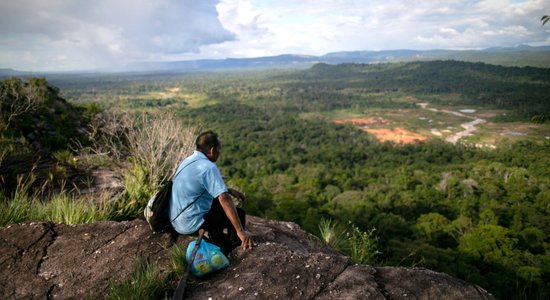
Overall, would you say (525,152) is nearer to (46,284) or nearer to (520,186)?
(520,186)

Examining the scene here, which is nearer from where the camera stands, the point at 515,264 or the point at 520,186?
the point at 515,264

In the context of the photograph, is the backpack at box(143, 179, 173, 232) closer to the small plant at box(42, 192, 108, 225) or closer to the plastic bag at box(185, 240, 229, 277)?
the plastic bag at box(185, 240, 229, 277)

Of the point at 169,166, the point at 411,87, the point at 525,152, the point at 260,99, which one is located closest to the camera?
the point at 169,166

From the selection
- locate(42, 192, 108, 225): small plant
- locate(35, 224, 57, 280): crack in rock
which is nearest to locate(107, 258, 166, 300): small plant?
locate(35, 224, 57, 280): crack in rock

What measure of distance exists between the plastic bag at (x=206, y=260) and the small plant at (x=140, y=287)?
26 cm

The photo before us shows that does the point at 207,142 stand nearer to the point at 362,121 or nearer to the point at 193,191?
the point at 193,191

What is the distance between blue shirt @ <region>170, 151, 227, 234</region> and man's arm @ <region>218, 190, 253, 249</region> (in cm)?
6

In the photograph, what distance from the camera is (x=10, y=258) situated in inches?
114

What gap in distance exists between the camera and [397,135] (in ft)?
243

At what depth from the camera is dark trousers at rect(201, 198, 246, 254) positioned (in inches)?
119

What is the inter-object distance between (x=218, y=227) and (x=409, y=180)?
133 ft

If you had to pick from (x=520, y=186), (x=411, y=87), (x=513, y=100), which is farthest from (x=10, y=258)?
(x=411, y=87)

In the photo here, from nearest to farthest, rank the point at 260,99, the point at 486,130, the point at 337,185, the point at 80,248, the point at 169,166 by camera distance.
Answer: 1. the point at 80,248
2. the point at 169,166
3. the point at 337,185
4. the point at 486,130
5. the point at 260,99

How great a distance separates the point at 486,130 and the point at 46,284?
86.3m
